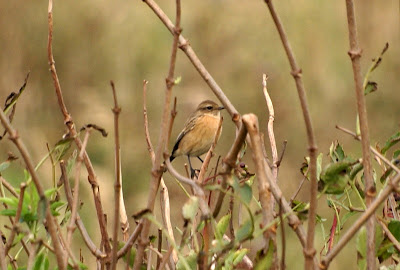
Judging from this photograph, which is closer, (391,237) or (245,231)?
(245,231)

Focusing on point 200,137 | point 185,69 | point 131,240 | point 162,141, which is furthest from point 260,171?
point 185,69

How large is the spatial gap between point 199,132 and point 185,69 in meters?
0.84

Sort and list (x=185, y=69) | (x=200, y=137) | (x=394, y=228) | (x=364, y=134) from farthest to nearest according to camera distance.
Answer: (x=185, y=69) → (x=200, y=137) → (x=394, y=228) → (x=364, y=134)

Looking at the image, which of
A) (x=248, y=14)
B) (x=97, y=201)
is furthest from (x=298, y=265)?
(x=248, y=14)

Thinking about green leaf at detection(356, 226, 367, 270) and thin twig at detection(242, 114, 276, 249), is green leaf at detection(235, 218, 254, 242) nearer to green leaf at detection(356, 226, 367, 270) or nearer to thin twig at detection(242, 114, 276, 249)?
thin twig at detection(242, 114, 276, 249)

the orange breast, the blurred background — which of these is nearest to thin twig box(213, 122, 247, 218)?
the blurred background

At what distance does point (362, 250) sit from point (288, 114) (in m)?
4.28

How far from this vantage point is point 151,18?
19.6ft

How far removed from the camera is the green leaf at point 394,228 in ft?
4.21

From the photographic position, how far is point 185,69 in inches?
215

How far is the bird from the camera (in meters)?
4.65

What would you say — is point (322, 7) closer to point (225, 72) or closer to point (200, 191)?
point (225, 72)

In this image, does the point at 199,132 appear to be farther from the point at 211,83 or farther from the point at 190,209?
the point at 190,209

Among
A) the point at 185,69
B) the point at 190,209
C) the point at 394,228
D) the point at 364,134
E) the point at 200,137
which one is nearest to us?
the point at 190,209
